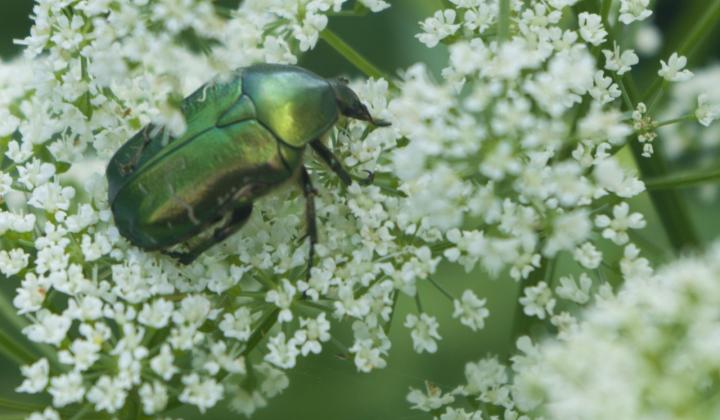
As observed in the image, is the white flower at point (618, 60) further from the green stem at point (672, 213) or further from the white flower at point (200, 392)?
the white flower at point (200, 392)

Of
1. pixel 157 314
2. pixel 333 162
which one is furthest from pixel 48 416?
pixel 333 162

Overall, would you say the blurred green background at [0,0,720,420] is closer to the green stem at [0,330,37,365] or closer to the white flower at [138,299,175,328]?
the green stem at [0,330,37,365]

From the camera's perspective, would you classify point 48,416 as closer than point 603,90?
Yes

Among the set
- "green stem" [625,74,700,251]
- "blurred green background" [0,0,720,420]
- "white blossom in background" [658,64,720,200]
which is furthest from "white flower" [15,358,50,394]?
"white blossom in background" [658,64,720,200]

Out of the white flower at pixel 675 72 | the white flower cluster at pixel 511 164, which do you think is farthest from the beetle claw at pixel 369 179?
the white flower at pixel 675 72

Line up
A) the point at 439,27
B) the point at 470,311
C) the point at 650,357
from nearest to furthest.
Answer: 1. the point at 650,357
2. the point at 470,311
3. the point at 439,27

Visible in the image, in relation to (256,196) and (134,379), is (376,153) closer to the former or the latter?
(256,196)

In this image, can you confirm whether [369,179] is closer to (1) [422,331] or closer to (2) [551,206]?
(1) [422,331]
